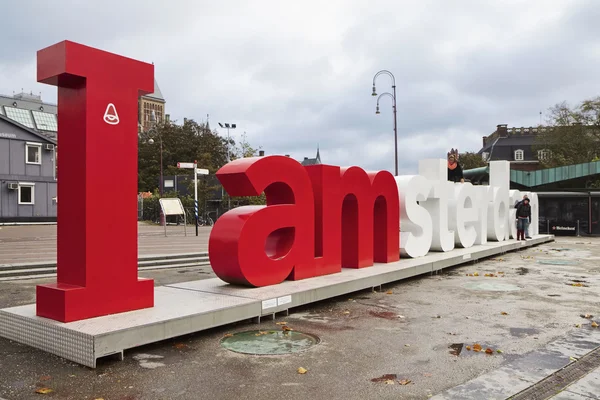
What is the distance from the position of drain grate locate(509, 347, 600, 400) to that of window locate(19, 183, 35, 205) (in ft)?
A: 134

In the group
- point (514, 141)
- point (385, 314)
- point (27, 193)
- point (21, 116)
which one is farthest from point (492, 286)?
point (514, 141)

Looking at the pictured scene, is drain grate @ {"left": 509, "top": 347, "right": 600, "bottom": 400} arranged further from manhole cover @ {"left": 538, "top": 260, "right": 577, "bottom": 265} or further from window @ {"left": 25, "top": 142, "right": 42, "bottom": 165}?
window @ {"left": 25, "top": 142, "right": 42, "bottom": 165}

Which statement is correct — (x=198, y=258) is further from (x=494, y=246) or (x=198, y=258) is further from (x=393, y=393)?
(x=393, y=393)

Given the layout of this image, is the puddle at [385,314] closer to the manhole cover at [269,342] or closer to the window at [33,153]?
the manhole cover at [269,342]

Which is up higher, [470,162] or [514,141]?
[514,141]

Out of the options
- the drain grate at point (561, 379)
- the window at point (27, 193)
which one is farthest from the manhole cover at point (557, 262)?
the window at point (27, 193)

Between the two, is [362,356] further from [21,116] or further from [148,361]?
[21,116]

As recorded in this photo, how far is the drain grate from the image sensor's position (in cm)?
452

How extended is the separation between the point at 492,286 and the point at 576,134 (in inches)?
1825

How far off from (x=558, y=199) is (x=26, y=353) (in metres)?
29.5

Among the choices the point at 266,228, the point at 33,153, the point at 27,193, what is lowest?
the point at 266,228

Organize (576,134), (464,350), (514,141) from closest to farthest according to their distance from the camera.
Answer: (464,350) → (576,134) → (514,141)

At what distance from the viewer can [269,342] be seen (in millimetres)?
6309

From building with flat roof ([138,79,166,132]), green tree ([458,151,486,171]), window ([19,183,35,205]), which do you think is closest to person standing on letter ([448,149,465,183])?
window ([19,183,35,205])
